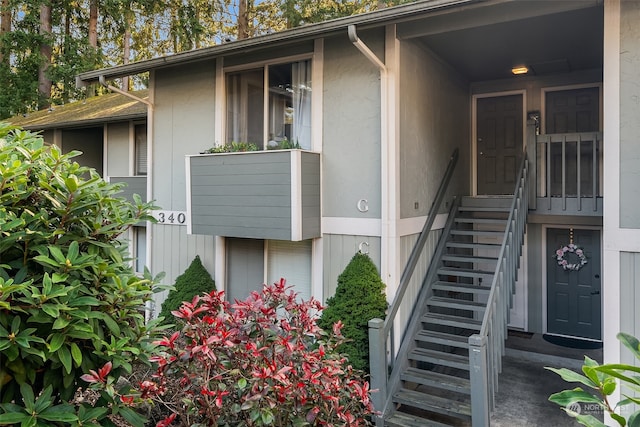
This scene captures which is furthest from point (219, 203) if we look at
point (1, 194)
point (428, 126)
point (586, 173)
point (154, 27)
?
point (154, 27)

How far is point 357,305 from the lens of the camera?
565 cm

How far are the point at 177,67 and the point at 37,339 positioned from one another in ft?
21.4

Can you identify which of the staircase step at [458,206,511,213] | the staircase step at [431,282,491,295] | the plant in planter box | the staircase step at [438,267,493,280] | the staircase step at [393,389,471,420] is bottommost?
the staircase step at [393,389,471,420]

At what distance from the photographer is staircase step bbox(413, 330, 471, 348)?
5.62 metres

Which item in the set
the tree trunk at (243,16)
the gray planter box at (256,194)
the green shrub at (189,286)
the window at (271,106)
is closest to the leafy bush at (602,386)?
the gray planter box at (256,194)

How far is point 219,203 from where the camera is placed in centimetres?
658

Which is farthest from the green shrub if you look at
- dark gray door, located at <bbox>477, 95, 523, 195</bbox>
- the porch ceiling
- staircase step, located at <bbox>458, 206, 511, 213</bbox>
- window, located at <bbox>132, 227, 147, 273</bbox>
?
dark gray door, located at <bbox>477, 95, 523, 195</bbox>

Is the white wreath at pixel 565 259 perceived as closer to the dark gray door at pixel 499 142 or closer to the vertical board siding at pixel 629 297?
the dark gray door at pixel 499 142

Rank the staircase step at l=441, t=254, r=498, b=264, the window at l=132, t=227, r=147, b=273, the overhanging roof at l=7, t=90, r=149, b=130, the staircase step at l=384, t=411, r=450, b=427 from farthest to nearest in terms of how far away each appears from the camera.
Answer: the overhanging roof at l=7, t=90, r=149, b=130
the window at l=132, t=227, r=147, b=273
the staircase step at l=441, t=254, r=498, b=264
the staircase step at l=384, t=411, r=450, b=427

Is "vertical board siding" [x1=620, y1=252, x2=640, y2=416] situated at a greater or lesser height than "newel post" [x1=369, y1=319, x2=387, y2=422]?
greater

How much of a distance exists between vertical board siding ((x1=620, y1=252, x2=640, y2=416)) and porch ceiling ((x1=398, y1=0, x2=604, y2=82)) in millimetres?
2822

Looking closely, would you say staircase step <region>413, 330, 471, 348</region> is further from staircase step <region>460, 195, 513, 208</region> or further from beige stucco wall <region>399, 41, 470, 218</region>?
staircase step <region>460, 195, 513, 208</region>

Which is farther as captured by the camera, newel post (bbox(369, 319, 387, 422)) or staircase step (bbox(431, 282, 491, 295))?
staircase step (bbox(431, 282, 491, 295))

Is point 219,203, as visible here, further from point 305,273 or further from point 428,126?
point 428,126
